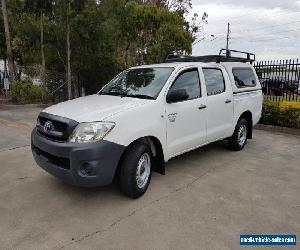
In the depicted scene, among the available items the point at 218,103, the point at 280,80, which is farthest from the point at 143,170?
the point at 280,80

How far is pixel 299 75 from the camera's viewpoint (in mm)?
9727

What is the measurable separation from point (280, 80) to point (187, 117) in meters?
7.31

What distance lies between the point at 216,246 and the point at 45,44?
12.4m

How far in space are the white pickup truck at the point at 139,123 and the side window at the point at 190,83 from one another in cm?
2

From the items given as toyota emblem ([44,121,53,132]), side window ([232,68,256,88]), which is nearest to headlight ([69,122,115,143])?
toyota emblem ([44,121,53,132])

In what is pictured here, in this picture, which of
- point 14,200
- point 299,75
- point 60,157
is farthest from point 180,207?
point 299,75

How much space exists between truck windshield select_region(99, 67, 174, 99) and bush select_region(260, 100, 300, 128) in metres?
5.25

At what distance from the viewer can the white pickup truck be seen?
3844mm

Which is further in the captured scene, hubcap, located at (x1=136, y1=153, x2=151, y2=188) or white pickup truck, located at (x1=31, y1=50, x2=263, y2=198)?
hubcap, located at (x1=136, y1=153, x2=151, y2=188)

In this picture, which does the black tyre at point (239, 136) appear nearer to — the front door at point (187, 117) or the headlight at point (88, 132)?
the front door at point (187, 117)

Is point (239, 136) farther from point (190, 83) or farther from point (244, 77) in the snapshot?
point (190, 83)

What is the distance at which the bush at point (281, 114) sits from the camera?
29.3 ft

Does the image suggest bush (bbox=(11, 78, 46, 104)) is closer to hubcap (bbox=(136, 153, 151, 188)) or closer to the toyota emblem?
the toyota emblem

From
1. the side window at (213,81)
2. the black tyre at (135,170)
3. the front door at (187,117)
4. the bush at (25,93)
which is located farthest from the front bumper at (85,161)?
the bush at (25,93)
